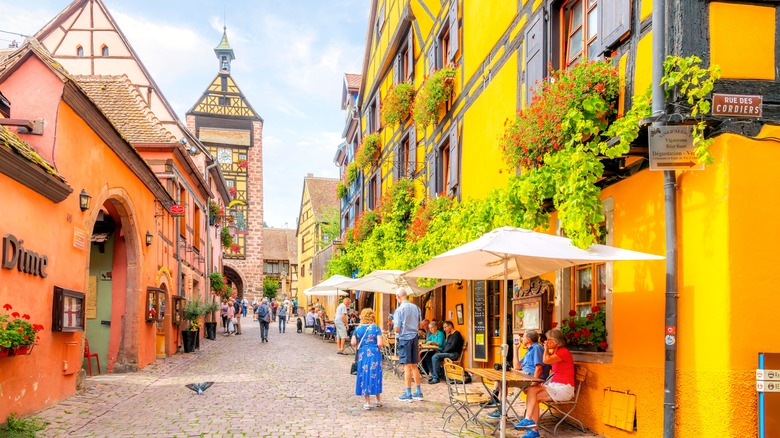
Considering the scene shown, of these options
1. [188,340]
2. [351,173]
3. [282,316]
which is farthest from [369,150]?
[282,316]

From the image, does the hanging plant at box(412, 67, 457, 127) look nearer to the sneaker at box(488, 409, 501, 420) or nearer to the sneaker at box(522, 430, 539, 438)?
the sneaker at box(488, 409, 501, 420)

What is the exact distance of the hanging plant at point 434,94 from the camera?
47.3ft

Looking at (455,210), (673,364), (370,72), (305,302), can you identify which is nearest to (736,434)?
(673,364)

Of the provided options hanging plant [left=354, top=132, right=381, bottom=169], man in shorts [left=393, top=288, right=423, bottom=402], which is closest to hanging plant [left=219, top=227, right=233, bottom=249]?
hanging plant [left=354, top=132, right=381, bottom=169]

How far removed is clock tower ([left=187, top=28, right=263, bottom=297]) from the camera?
157 feet

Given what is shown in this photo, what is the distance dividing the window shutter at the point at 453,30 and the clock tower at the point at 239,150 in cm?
3460

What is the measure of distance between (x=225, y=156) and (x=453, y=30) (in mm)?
36220

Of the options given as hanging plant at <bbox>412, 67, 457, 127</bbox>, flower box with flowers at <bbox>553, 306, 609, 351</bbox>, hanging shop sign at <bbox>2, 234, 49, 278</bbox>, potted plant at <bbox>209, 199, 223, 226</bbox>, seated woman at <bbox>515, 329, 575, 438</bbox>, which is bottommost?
seated woman at <bbox>515, 329, 575, 438</bbox>

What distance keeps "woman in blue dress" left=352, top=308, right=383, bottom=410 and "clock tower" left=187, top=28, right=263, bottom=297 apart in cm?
3873

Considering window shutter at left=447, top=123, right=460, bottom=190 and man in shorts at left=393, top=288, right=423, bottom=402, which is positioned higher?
window shutter at left=447, top=123, right=460, bottom=190

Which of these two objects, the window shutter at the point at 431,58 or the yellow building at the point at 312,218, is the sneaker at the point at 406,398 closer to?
the window shutter at the point at 431,58

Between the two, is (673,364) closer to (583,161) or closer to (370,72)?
(583,161)

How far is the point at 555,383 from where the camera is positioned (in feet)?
24.7

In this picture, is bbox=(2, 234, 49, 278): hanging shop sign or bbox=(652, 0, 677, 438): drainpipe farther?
bbox=(2, 234, 49, 278): hanging shop sign
